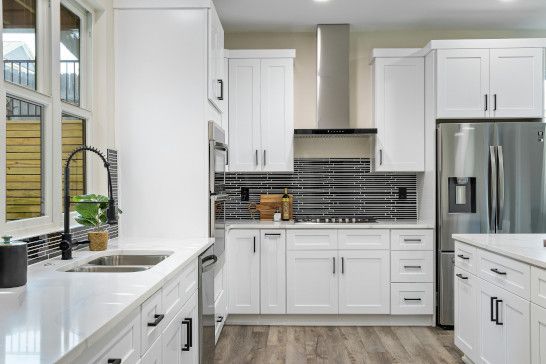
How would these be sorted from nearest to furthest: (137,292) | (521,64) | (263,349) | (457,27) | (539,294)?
(137,292) → (539,294) → (263,349) → (521,64) → (457,27)

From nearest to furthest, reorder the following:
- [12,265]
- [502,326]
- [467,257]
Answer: [12,265] → [502,326] → [467,257]

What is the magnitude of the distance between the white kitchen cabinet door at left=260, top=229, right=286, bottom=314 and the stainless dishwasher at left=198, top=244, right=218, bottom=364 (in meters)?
1.14

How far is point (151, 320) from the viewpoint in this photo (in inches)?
69.9

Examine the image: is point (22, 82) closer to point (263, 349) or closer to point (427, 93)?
point (263, 349)

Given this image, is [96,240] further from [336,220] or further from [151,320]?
[336,220]

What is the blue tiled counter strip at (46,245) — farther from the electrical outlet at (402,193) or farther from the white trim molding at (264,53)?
the electrical outlet at (402,193)

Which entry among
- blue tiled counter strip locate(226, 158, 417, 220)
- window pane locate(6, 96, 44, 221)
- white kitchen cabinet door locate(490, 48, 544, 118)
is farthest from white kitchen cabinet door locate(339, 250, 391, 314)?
window pane locate(6, 96, 44, 221)

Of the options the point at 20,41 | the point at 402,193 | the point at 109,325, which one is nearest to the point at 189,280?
the point at 109,325

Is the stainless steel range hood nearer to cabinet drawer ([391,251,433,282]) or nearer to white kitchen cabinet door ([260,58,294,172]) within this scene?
white kitchen cabinet door ([260,58,294,172])

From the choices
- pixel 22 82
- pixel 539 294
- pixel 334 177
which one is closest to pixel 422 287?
pixel 334 177

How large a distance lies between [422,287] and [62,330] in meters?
3.66

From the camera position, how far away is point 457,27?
482 cm

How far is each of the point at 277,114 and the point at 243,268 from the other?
56.0 inches

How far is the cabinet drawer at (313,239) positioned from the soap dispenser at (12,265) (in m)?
2.86
